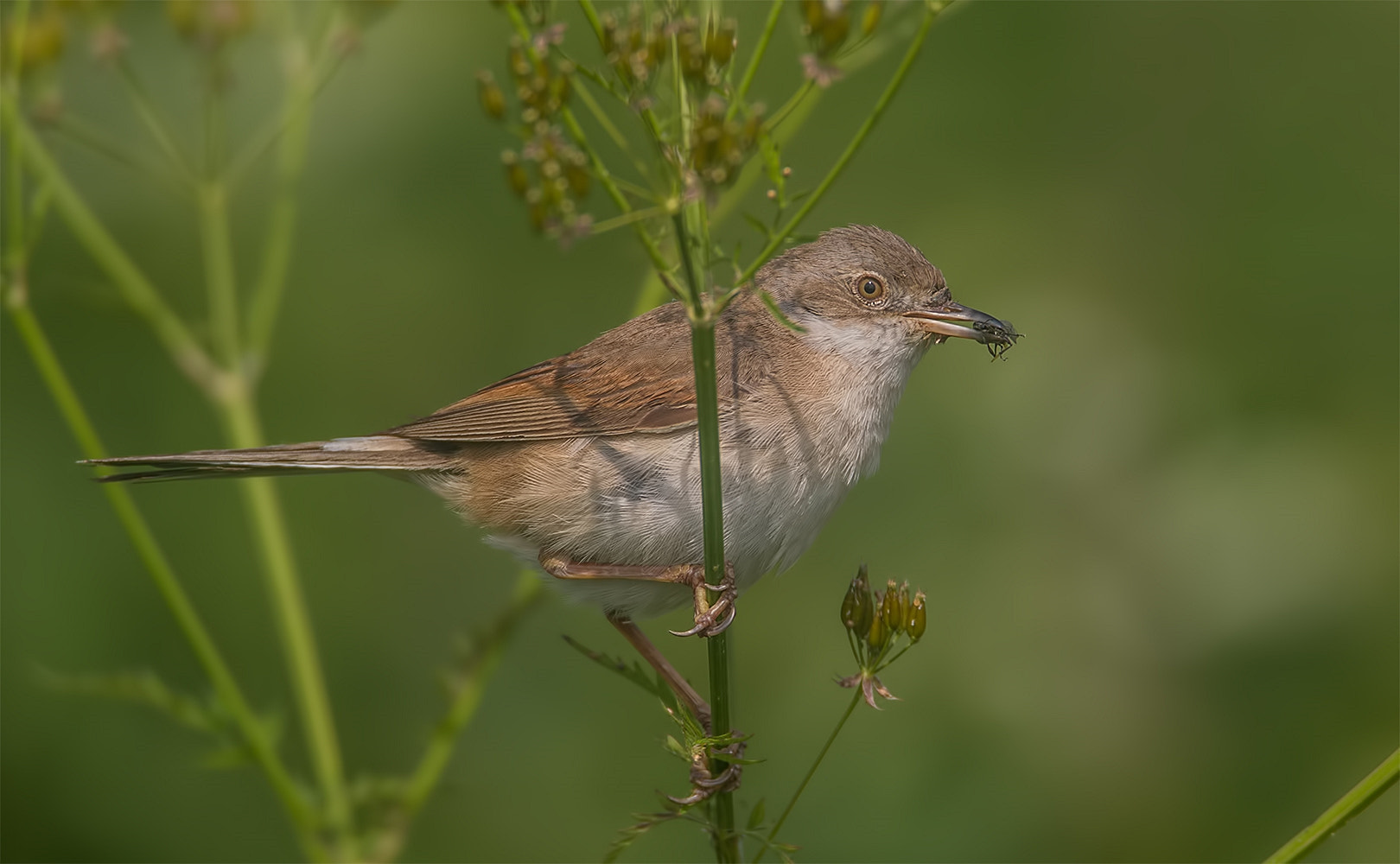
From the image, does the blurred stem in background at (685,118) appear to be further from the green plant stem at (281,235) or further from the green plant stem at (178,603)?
the green plant stem at (178,603)

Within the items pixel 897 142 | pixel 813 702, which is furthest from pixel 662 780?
pixel 897 142

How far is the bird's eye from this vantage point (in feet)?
14.3

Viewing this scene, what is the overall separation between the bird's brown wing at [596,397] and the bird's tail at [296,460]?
0.28 feet

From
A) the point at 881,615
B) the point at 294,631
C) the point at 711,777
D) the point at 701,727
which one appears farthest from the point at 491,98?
the point at 711,777

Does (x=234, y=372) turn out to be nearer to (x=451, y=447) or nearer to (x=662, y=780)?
(x=451, y=447)

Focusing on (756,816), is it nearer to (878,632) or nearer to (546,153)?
(878,632)

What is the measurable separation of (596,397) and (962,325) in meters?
1.20

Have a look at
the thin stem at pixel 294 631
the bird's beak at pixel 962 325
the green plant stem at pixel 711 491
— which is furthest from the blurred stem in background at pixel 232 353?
the bird's beak at pixel 962 325

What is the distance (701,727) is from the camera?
354 cm

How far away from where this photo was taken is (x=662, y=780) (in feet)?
16.4

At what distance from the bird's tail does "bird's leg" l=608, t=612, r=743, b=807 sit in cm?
84

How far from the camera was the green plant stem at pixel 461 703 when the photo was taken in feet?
12.8

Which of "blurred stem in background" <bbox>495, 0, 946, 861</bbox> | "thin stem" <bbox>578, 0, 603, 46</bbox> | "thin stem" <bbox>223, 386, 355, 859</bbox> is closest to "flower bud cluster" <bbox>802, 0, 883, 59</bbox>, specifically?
"blurred stem in background" <bbox>495, 0, 946, 861</bbox>

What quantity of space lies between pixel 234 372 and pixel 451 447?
823mm
